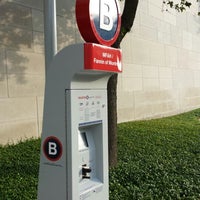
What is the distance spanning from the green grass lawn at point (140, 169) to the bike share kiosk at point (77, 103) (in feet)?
4.15

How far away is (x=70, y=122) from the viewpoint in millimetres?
2361

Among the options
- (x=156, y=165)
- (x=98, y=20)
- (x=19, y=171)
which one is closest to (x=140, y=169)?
(x=156, y=165)

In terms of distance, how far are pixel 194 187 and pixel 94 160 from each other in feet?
6.63

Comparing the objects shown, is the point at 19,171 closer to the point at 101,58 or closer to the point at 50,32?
the point at 50,32

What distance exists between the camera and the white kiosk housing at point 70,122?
236 cm

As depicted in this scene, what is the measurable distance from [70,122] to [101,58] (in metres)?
0.49

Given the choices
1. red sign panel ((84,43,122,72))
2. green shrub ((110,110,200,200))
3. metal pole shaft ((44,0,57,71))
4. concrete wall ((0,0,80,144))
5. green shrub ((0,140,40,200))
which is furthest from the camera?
concrete wall ((0,0,80,144))

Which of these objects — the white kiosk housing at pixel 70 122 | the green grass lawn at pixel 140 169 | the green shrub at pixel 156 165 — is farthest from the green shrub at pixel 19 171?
the white kiosk housing at pixel 70 122

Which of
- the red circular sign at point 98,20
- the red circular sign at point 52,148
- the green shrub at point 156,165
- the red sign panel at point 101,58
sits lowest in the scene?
the green shrub at point 156,165

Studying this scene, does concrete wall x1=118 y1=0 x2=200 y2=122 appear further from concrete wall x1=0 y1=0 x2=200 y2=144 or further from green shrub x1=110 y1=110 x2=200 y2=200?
green shrub x1=110 y1=110 x2=200 y2=200

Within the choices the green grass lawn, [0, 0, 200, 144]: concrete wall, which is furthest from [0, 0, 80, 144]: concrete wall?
the green grass lawn

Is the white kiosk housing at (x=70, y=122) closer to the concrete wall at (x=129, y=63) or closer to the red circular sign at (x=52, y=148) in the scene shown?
the red circular sign at (x=52, y=148)

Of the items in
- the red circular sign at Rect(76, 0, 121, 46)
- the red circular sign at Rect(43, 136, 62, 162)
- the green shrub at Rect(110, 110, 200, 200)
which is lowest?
the green shrub at Rect(110, 110, 200, 200)

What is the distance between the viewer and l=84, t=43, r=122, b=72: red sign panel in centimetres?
230
